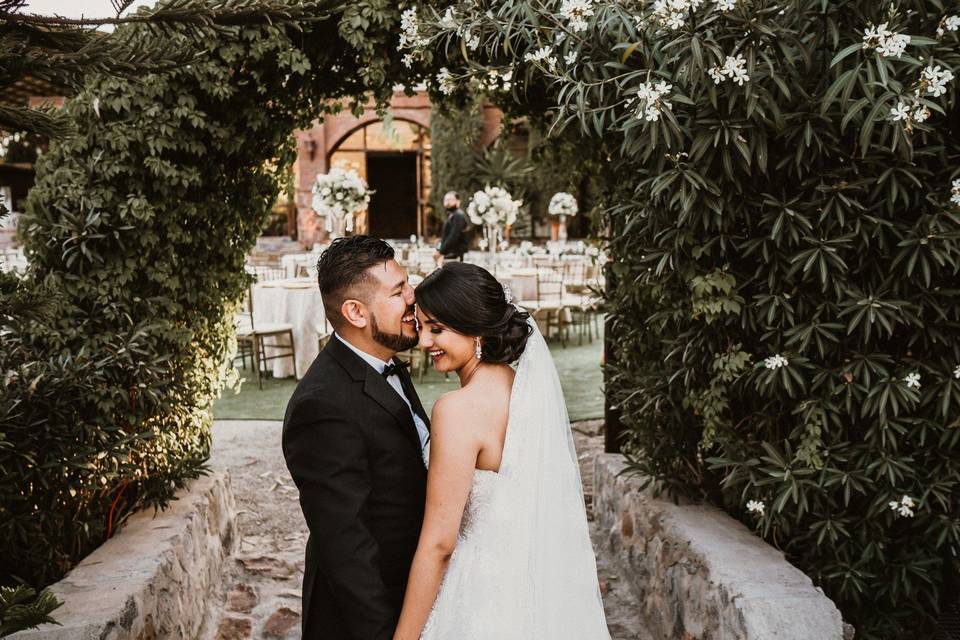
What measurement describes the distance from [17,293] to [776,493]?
8.49ft

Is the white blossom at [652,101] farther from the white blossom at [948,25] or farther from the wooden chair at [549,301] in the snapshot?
the wooden chair at [549,301]

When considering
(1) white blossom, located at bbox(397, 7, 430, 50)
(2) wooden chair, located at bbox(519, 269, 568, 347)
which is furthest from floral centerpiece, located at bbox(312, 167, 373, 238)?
(1) white blossom, located at bbox(397, 7, 430, 50)

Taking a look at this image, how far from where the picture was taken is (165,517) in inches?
142

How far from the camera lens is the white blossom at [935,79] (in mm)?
2305

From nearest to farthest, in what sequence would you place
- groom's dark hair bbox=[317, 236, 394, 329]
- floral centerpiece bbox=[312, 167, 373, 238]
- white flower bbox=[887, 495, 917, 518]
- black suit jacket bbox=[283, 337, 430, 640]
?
black suit jacket bbox=[283, 337, 430, 640] → groom's dark hair bbox=[317, 236, 394, 329] → white flower bbox=[887, 495, 917, 518] → floral centerpiece bbox=[312, 167, 373, 238]

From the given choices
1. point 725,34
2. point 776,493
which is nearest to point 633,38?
point 725,34

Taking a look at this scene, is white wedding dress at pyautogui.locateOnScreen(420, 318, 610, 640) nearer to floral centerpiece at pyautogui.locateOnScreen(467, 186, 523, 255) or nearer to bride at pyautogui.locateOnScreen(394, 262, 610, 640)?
bride at pyautogui.locateOnScreen(394, 262, 610, 640)

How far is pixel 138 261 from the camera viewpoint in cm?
369

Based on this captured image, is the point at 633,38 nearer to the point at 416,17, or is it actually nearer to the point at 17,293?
the point at 416,17

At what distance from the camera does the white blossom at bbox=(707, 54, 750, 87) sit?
2494 millimetres

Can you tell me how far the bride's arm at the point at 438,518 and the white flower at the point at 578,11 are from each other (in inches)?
69.6

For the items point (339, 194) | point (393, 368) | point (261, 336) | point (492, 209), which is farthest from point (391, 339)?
point (492, 209)

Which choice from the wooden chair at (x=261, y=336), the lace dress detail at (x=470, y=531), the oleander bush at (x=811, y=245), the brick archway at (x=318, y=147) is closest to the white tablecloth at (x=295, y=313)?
the wooden chair at (x=261, y=336)

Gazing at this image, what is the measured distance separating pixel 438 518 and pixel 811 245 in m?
1.74
